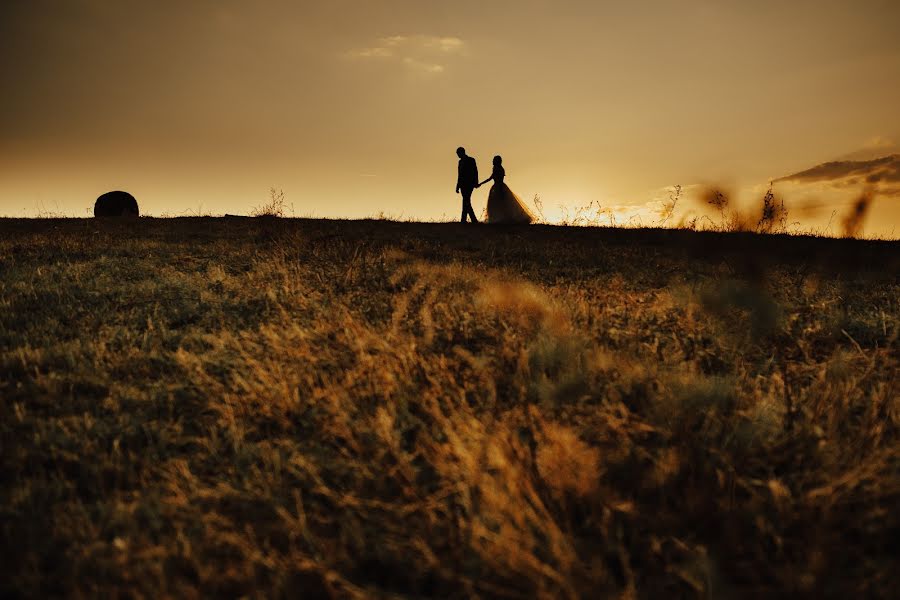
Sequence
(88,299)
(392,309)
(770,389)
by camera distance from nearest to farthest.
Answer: (770,389) < (392,309) < (88,299)

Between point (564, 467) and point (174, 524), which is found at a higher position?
point (564, 467)

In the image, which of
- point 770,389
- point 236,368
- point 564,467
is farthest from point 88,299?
point 770,389

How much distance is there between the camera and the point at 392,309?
17.5 feet

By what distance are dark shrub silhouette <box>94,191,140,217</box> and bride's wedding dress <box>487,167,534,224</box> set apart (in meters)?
16.9

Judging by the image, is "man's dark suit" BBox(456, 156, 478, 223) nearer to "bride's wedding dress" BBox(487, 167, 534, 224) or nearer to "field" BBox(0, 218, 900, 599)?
"bride's wedding dress" BBox(487, 167, 534, 224)

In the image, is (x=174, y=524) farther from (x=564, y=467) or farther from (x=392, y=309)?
(x=392, y=309)

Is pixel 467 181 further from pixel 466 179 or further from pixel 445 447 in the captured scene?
pixel 445 447

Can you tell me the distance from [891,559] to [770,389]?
1354 mm

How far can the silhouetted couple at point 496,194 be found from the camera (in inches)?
640

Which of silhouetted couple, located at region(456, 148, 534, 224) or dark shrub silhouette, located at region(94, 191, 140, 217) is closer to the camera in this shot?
silhouetted couple, located at region(456, 148, 534, 224)

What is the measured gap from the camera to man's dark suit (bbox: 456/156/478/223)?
16219 millimetres

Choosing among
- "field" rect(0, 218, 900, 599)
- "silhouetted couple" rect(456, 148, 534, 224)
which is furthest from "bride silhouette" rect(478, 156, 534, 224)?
"field" rect(0, 218, 900, 599)

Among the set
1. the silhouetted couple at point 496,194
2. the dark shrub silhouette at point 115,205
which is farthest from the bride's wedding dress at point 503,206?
the dark shrub silhouette at point 115,205

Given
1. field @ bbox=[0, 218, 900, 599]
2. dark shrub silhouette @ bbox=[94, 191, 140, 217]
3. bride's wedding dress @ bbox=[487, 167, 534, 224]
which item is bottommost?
field @ bbox=[0, 218, 900, 599]
